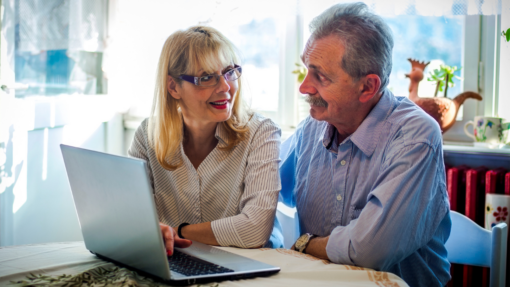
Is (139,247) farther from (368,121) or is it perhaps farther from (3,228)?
(3,228)

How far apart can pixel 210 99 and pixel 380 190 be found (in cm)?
64

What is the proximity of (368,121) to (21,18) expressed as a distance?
159 cm

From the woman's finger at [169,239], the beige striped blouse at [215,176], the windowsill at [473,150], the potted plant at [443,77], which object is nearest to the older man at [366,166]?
the beige striped blouse at [215,176]

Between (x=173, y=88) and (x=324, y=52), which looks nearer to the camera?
(x=324, y=52)

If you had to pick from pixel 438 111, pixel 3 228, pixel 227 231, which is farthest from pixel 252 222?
pixel 3 228

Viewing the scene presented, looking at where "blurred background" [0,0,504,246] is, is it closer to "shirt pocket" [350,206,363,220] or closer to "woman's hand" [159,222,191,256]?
"shirt pocket" [350,206,363,220]

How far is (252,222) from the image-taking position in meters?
1.20

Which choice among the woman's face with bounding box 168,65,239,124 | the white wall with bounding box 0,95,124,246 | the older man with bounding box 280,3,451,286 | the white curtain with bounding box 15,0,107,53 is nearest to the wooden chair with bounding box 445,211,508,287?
the older man with bounding box 280,3,451,286

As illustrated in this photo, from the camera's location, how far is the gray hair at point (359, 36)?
4.01 ft

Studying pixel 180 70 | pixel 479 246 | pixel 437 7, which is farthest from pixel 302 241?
pixel 437 7

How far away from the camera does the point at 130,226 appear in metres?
0.83

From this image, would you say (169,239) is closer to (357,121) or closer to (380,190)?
(380,190)

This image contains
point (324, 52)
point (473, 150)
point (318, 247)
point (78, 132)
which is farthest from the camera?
point (78, 132)

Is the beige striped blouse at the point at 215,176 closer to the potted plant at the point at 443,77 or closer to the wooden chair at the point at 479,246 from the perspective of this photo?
the wooden chair at the point at 479,246
